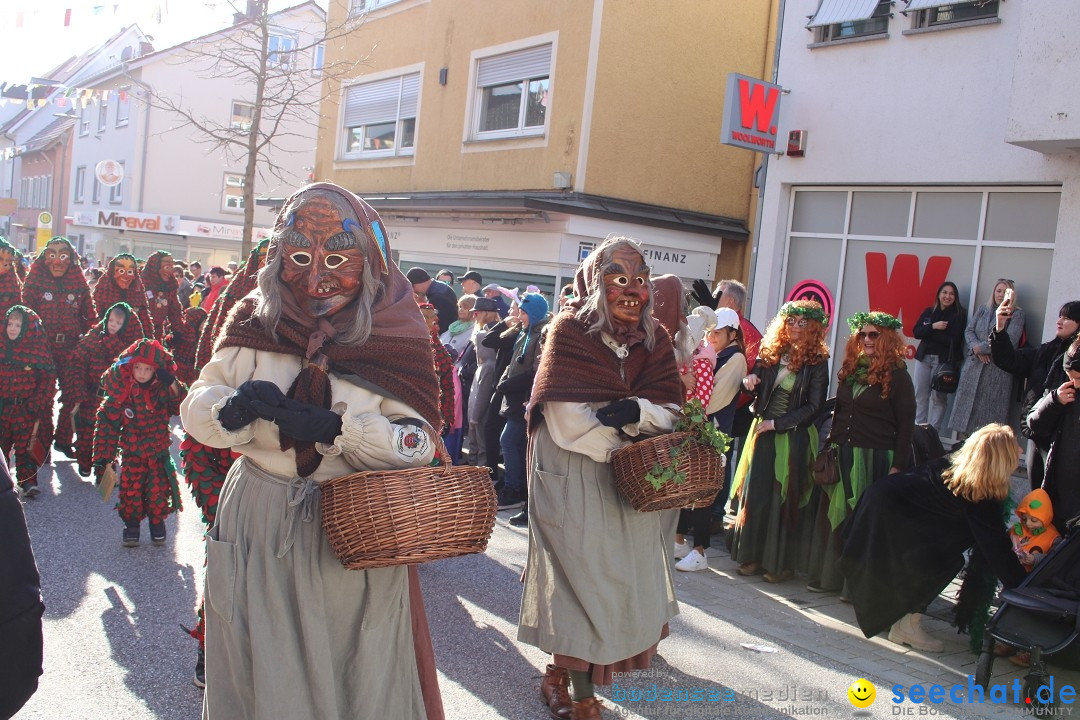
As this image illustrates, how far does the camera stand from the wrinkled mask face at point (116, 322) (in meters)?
8.84

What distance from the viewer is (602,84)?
580 inches

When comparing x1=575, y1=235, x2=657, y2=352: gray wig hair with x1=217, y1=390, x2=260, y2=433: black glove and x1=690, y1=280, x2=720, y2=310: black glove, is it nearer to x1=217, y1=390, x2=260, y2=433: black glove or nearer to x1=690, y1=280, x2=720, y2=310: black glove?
x1=217, y1=390, x2=260, y2=433: black glove

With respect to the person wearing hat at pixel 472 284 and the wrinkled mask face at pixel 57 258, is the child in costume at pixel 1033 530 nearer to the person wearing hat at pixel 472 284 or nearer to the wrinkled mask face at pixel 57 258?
the person wearing hat at pixel 472 284

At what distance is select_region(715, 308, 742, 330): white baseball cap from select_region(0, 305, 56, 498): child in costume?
5.61 m

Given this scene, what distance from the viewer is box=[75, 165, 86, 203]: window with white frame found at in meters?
42.7

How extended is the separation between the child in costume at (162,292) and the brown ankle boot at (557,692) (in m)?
7.92

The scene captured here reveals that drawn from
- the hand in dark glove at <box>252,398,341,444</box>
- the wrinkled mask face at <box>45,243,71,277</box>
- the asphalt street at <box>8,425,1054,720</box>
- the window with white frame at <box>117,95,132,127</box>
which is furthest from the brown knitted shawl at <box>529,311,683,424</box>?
the window with white frame at <box>117,95,132,127</box>

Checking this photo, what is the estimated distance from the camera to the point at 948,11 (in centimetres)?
1045

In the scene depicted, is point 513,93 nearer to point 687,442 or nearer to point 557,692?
point 687,442

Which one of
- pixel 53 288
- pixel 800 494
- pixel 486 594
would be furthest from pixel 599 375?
pixel 53 288

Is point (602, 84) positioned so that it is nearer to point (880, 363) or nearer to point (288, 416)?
point (880, 363)

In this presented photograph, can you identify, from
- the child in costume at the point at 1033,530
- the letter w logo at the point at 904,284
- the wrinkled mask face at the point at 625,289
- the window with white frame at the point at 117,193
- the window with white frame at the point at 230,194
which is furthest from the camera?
the window with white frame at the point at 117,193

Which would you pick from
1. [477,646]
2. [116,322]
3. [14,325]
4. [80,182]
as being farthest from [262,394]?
[80,182]

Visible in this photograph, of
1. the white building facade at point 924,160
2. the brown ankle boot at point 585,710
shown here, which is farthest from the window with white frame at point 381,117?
the brown ankle boot at point 585,710
